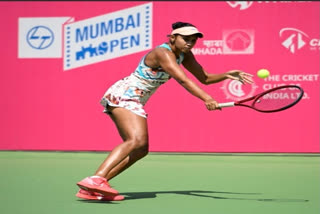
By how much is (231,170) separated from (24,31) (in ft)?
12.4

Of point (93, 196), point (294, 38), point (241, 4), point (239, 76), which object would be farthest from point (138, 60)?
point (93, 196)

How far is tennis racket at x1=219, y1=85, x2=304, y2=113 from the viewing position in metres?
5.27

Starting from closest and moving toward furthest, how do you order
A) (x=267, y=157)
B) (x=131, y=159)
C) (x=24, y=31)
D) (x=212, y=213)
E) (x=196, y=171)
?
(x=212, y=213) < (x=131, y=159) < (x=196, y=171) < (x=267, y=157) < (x=24, y=31)

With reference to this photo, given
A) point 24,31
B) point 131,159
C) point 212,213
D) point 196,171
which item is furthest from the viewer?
point 24,31

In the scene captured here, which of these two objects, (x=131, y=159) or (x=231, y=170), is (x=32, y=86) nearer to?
(x=231, y=170)

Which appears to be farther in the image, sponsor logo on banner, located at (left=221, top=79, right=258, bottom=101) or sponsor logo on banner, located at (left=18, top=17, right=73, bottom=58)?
sponsor logo on banner, located at (left=18, top=17, right=73, bottom=58)

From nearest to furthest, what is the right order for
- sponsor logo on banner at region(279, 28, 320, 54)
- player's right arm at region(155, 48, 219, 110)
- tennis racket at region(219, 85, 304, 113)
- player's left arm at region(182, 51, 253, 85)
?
player's right arm at region(155, 48, 219, 110) < tennis racket at region(219, 85, 304, 113) < player's left arm at region(182, 51, 253, 85) < sponsor logo on banner at region(279, 28, 320, 54)

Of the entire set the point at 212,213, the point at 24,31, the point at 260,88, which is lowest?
the point at 212,213

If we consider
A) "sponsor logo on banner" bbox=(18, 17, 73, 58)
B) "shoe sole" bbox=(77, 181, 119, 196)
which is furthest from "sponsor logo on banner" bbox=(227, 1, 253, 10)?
"shoe sole" bbox=(77, 181, 119, 196)

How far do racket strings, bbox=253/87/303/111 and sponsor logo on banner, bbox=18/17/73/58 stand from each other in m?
4.79

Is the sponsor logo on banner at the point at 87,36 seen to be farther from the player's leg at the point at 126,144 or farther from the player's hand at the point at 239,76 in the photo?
the player's leg at the point at 126,144

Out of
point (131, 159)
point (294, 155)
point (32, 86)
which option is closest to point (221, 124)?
point (294, 155)

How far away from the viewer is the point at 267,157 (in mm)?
9125

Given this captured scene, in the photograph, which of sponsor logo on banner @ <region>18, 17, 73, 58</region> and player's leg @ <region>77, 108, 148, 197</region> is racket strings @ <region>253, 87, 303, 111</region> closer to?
player's leg @ <region>77, 108, 148, 197</region>
